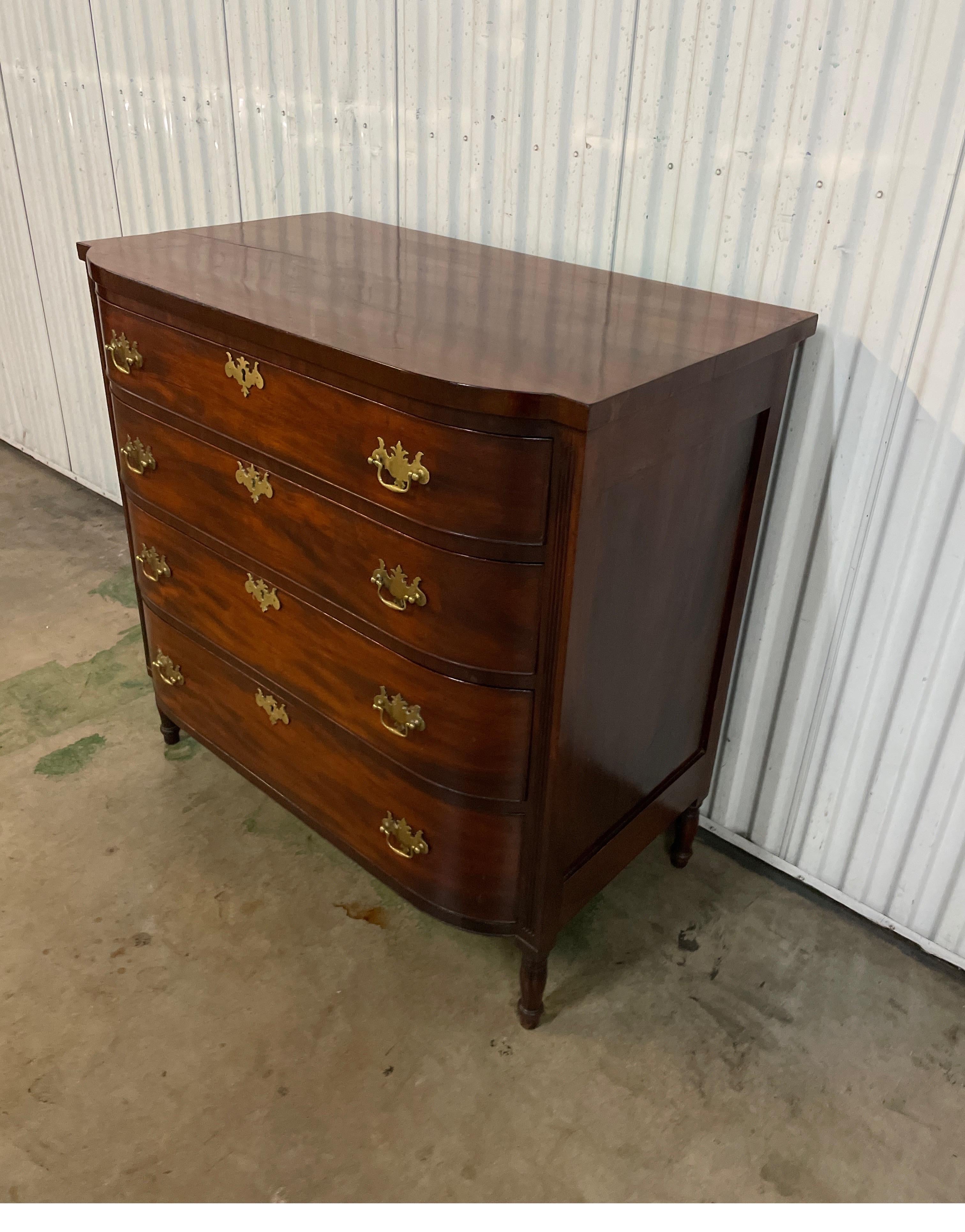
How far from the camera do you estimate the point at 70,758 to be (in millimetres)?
2553

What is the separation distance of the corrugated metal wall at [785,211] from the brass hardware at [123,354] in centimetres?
80

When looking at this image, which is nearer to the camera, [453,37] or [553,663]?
[553,663]

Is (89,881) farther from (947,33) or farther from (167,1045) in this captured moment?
(947,33)

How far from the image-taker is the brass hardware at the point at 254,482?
5.77 ft

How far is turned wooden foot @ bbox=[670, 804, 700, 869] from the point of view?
7.28 ft

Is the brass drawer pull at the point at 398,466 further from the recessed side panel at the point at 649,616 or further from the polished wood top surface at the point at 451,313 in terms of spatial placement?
the recessed side panel at the point at 649,616

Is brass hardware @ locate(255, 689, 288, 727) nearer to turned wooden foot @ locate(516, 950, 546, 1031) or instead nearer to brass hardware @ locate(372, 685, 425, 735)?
brass hardware @ locate(372, 685, 425, 735)

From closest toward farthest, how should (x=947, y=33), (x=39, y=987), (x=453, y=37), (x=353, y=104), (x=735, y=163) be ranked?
1. (x=947, y=33)
2. (x=735, y=163)
3. (x=39, y=987)
4. (x=453, y=37)
5. (x=353, y=104)

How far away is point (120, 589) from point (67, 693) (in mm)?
634

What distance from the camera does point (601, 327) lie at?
1623 mm

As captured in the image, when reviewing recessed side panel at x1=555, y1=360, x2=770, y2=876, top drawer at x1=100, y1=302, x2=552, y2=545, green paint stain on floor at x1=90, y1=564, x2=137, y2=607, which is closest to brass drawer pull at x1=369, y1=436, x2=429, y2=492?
top drawer at x1=100, y1=302, x2=552, y2=545

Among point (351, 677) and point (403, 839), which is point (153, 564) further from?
point (403, 839)
